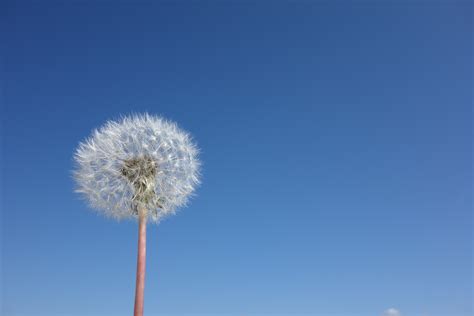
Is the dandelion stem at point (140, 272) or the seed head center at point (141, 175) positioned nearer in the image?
the dandelion stem at point (140, 272)

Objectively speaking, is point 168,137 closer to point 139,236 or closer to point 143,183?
point 143,183

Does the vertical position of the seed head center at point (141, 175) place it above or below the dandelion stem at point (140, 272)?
above

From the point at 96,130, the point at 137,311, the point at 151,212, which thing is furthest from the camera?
the point at 96,130

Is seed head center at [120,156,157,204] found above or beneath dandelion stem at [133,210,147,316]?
above

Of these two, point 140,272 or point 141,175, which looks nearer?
point 140,272

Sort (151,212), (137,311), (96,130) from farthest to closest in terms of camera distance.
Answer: (96,130) < (151,212) < (137,311)

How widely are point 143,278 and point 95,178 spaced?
19.0 feet

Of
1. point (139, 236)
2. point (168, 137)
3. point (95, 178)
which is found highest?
point (168, 137)

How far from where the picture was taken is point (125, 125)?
25109mm

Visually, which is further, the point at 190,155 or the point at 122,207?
the point at 190,155

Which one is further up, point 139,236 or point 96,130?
point 96,130

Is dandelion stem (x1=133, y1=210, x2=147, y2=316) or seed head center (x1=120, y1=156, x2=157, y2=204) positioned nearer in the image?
dandelion stem (x1=133, y1=210, x2=147, y2=316)

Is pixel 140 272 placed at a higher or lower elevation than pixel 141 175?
lower

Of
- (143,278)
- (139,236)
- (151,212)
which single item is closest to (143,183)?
(151,212)
